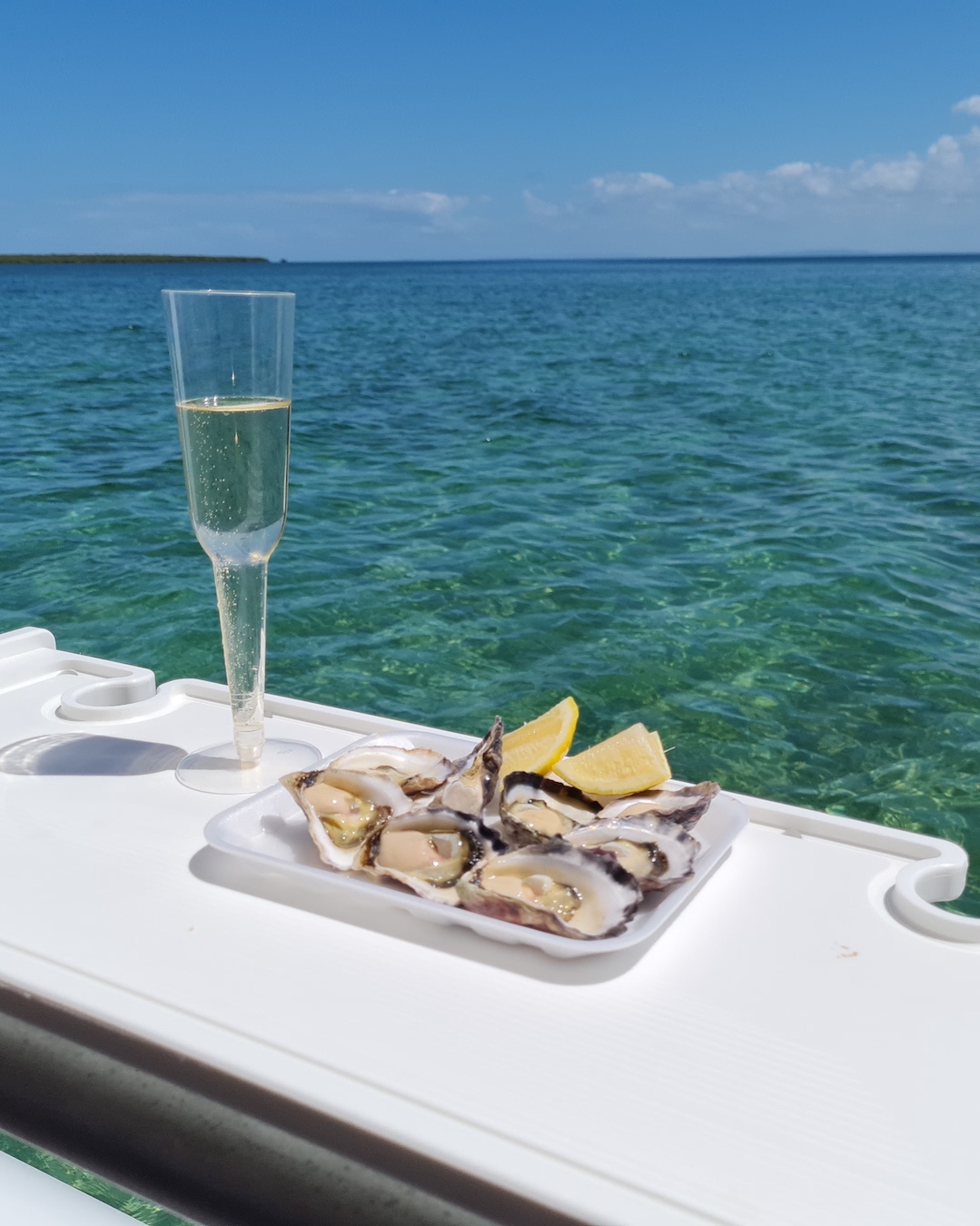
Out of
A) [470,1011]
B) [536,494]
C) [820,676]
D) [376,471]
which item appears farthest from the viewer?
[376,471]

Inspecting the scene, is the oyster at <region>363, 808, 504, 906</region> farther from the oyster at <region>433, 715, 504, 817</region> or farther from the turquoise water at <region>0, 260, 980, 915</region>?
the turquoise water at <region>0, 260, 980, 915</region>

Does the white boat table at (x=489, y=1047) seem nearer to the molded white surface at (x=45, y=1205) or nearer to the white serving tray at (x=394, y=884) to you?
the white serving tray at (x=394, y=884)

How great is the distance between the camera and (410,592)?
6527mm

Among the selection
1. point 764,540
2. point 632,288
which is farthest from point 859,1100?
point 632,288

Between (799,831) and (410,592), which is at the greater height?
(799,831)

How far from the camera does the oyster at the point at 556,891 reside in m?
1.12

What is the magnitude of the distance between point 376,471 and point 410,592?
12.3ft

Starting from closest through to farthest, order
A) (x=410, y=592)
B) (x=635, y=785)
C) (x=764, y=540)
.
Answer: (x=635, y=785) < (x=410, y=592) < (x=764, y=540)

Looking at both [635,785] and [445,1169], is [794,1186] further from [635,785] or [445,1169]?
[635,785]

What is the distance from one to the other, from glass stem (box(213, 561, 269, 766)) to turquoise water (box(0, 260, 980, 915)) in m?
2.87

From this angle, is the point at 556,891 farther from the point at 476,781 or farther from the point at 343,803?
the point at 343,803

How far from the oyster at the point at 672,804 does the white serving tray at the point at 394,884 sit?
0.11 feet

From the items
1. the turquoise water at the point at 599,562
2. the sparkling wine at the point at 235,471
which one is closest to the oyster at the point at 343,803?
the sparkling wine at the point at 235,471

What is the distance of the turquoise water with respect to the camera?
15.7 ft
